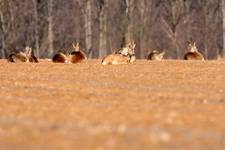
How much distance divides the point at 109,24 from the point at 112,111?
184 ft

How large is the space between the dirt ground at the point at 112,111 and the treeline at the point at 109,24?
3035 centimetres

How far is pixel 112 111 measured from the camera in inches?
504

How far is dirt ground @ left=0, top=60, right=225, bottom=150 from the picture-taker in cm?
952

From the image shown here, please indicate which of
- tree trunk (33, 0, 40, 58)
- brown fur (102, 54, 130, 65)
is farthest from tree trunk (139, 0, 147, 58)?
brown fur (102, 54, 130, 65)

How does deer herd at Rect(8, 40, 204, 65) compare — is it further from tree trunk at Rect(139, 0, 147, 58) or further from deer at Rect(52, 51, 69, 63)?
tree trunk at Rect(139, 0, 147, 58)

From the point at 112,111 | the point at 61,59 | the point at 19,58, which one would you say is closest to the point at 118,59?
the point at 61,59

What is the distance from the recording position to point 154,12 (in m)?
60.2

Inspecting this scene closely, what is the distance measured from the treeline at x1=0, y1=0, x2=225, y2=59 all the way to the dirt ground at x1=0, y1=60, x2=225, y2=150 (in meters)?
30.4

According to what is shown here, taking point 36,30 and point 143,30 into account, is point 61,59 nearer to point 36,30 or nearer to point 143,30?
point 36,30

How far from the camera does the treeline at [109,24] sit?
5400 cm

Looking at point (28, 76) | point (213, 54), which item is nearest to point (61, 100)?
point (28, 76)

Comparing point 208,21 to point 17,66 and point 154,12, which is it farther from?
point 17,66

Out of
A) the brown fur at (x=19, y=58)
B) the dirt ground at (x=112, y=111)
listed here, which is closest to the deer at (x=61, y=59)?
the brown fur at (x=19, y=58)

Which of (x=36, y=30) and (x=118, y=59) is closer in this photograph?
(x=118, y=59)
